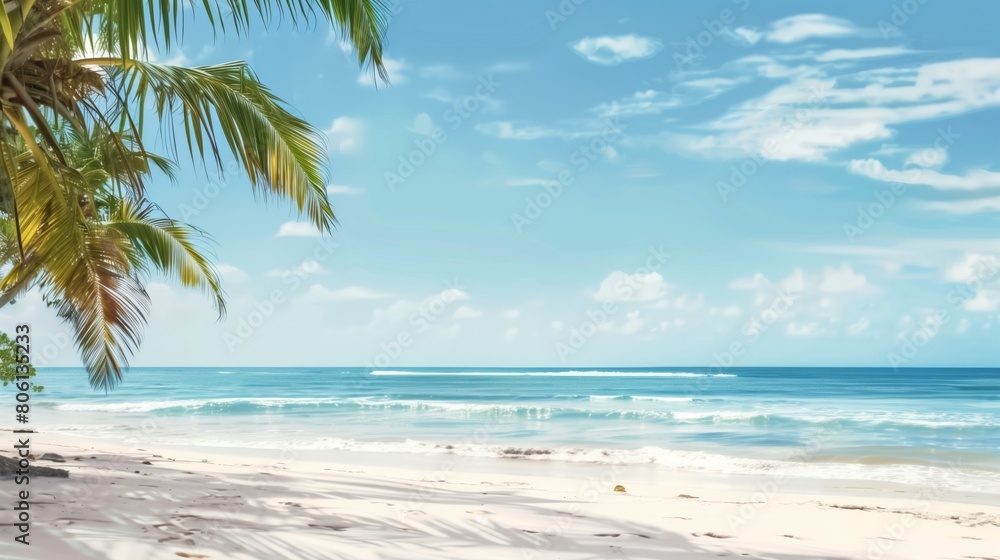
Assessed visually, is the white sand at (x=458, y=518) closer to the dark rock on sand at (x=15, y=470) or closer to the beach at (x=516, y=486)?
the beach at (x=516, y=486)

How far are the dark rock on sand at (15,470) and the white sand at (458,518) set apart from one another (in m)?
0.13

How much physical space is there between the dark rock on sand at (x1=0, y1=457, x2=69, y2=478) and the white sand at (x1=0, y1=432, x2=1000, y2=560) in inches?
5.3

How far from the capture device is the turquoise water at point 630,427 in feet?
39.9

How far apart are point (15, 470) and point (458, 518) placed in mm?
3873

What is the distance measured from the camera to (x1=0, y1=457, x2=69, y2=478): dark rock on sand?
6277 millimetres

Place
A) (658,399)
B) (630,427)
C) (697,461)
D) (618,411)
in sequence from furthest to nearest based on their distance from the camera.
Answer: (658,399), (618,411), (630,427), (697,461)

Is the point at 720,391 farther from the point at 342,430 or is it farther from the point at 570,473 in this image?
the point at 570,473

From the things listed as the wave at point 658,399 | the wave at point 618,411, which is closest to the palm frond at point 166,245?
the wave at point 618,411

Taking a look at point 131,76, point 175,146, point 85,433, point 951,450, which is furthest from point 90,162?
point 951,450

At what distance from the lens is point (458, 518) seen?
5758 mm

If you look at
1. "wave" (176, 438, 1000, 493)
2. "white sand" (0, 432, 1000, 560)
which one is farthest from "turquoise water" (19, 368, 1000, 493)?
"white sand" (0, 432, 1000, 560)

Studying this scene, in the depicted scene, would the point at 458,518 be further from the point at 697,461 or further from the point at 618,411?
the point at 618,411

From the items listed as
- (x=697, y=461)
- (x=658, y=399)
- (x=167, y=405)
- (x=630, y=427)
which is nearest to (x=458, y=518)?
(x=697, y=461)

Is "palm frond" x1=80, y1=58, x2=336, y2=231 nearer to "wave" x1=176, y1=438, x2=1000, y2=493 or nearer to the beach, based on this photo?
the beach
